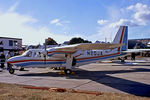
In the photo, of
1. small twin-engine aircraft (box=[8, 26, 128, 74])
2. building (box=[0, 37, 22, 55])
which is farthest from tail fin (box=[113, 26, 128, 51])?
building (box=[0, 37, 22, 55])

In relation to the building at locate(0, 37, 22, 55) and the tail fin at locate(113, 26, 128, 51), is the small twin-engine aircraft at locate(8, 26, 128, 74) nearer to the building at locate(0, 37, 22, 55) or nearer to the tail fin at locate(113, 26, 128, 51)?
the tail fin at locate(113, 26, 128, 51)

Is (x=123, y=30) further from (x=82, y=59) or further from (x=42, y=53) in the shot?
(x=42, y=53)

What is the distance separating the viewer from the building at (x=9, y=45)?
5674 centimetres

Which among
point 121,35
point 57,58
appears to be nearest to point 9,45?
point 57,58

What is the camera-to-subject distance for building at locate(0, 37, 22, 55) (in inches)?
2234

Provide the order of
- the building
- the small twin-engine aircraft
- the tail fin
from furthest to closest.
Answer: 1. the building
2. the tail fin
3. the small twin-engine aircraft

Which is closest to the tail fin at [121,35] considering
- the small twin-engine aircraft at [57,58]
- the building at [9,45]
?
the small twin-engine aircraft at [57,58]

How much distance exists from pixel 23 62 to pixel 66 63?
171 inches

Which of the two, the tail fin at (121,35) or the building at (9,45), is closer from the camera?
the tail fin at (121,35)

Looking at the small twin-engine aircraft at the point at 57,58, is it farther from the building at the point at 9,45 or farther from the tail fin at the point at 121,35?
the building at the point at 9,45

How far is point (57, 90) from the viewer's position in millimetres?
9281

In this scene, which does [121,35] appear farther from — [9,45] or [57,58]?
[9,45]

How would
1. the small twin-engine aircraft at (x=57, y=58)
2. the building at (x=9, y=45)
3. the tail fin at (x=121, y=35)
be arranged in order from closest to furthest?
the small twin-engine aircraft at (x=57, y=58)
the tail fin at (x=121, y=35)
the building at (x=9, y=45)

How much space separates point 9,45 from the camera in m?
59.4
